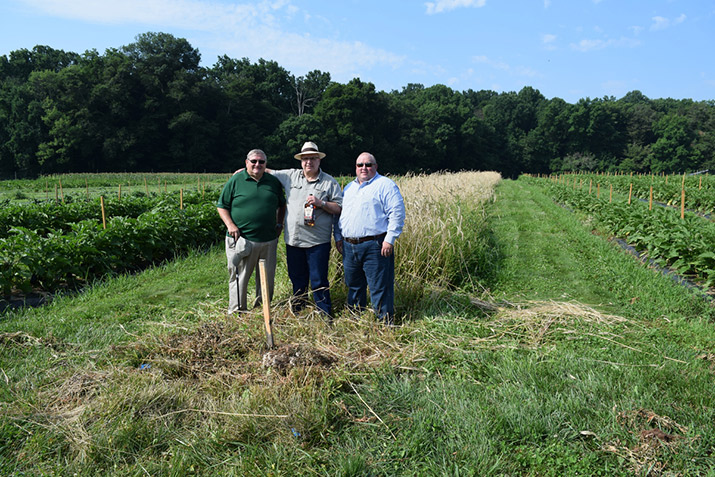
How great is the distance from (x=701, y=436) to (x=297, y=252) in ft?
11.0

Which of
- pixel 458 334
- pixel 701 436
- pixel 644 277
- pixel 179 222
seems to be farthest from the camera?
pixel 179 222

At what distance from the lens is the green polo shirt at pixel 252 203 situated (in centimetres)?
443

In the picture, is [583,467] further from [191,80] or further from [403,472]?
[191,80]

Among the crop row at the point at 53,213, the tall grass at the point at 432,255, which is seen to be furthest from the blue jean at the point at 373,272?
the crop row at the point at 53,213

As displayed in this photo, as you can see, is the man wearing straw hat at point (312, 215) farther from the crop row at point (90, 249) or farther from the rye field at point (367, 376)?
the crop row at point (90, 249)

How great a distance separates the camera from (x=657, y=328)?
14.7 feet

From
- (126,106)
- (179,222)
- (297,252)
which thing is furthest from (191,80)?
(297,252)

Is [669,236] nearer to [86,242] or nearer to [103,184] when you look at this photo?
[86,242]

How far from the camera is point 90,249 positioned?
252 inches

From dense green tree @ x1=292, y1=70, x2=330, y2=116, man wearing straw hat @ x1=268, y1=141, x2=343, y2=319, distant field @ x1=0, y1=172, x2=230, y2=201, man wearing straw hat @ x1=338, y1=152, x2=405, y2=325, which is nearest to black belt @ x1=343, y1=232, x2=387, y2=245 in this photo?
man wearing straw hat @ x1=338, y1=152, x2=405, y2=325

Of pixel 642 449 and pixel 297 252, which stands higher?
pixel 297 252

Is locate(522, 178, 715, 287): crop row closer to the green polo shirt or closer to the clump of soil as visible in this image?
the clump of soil

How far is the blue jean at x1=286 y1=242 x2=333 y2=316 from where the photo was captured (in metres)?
4.36

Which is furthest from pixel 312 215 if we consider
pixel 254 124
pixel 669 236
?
pixel 254 124
